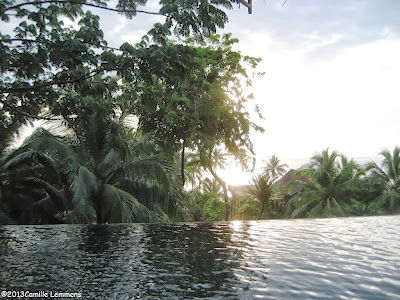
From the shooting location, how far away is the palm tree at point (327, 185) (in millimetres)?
22516

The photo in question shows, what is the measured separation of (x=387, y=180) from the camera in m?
22.8

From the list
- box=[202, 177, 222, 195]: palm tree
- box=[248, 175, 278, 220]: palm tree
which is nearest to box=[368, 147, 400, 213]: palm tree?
box=[248, 175, 278, 220]: palm tree

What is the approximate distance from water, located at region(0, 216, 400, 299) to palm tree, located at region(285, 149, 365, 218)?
68.0 feet

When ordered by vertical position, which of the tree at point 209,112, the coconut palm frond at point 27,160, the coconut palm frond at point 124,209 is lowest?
the coconut palm frond at point 124,209

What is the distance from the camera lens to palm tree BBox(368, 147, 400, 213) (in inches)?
836

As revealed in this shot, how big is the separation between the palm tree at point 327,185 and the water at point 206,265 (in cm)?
2073

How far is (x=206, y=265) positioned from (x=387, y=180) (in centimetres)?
2421

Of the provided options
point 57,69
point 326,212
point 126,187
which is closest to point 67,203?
point 126,187

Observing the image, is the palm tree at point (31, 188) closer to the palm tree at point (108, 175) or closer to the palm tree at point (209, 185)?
the palm tree at point (108, 175)

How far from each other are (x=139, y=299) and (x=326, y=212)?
21664 millimetres


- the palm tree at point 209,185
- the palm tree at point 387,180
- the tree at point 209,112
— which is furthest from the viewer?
the palm tree at point 209,185

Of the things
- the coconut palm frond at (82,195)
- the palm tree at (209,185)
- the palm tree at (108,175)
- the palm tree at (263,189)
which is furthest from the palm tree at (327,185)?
the coconut palm frond at (82,195)

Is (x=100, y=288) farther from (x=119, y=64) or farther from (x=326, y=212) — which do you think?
(x=326, y=212)

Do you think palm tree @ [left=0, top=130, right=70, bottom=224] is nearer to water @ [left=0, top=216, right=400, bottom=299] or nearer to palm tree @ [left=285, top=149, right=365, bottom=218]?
water @ [left=0, top=216, right=400, bottom=299]
